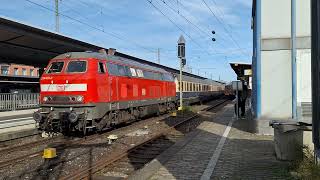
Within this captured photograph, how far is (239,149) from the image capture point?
35.9ft

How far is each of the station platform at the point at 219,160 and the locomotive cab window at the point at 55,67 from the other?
5.16 m

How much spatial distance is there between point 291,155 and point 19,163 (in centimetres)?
613

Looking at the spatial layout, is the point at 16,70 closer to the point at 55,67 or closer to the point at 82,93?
the point at 55,67

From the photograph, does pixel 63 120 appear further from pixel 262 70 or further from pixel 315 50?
pixel 315 50

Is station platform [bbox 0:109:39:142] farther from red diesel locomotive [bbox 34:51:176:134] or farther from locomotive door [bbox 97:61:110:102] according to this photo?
locomotive door [bbox 97:61:110:102]

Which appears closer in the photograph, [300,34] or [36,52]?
[300,34]

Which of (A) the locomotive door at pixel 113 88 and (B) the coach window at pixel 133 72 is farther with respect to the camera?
(B) the coach window at pixel 133 72

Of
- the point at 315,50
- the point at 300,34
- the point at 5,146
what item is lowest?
the point at 5,146

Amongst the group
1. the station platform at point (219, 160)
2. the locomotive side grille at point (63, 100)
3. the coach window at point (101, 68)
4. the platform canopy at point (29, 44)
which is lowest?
the station platform at point (219, 160)

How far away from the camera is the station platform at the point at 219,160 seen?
7969 mm

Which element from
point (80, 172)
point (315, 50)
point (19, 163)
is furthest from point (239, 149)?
point (315, 50)

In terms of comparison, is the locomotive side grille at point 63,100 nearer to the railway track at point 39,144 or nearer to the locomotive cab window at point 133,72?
the railway track at point 39,144

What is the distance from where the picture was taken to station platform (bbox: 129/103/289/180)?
7.97 metres

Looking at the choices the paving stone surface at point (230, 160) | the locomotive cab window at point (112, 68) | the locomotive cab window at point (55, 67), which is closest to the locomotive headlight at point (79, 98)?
the locomotive cab window at point (55, 67)
